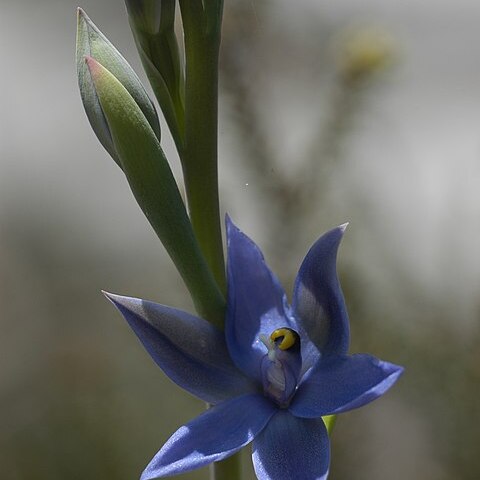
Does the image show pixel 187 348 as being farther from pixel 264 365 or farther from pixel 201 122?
pixel 201 122

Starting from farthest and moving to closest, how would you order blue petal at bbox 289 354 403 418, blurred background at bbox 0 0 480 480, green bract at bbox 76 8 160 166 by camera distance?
1. blurred background at bbox 0 0 480 480
2. green bract at bbox 76 8 160 166
3. blue petal at bbox 289 354 403 418

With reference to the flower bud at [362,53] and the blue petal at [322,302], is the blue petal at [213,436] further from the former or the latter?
the flower bud at [362,53]

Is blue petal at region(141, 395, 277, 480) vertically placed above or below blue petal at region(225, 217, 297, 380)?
below

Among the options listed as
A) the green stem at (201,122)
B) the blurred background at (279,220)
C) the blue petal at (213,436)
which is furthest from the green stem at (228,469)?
the blurred background at (279,220)

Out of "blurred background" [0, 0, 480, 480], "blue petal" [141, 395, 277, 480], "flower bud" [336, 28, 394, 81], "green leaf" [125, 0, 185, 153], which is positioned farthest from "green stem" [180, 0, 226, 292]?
"flower bud" [336, 28, 394, 81]

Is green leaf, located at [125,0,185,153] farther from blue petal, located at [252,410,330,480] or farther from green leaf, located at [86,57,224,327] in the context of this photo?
blue petal, located at [252,410,330,480]

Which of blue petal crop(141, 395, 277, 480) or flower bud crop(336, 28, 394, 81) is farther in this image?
flower bud crop(336, 28, 394, 81)
